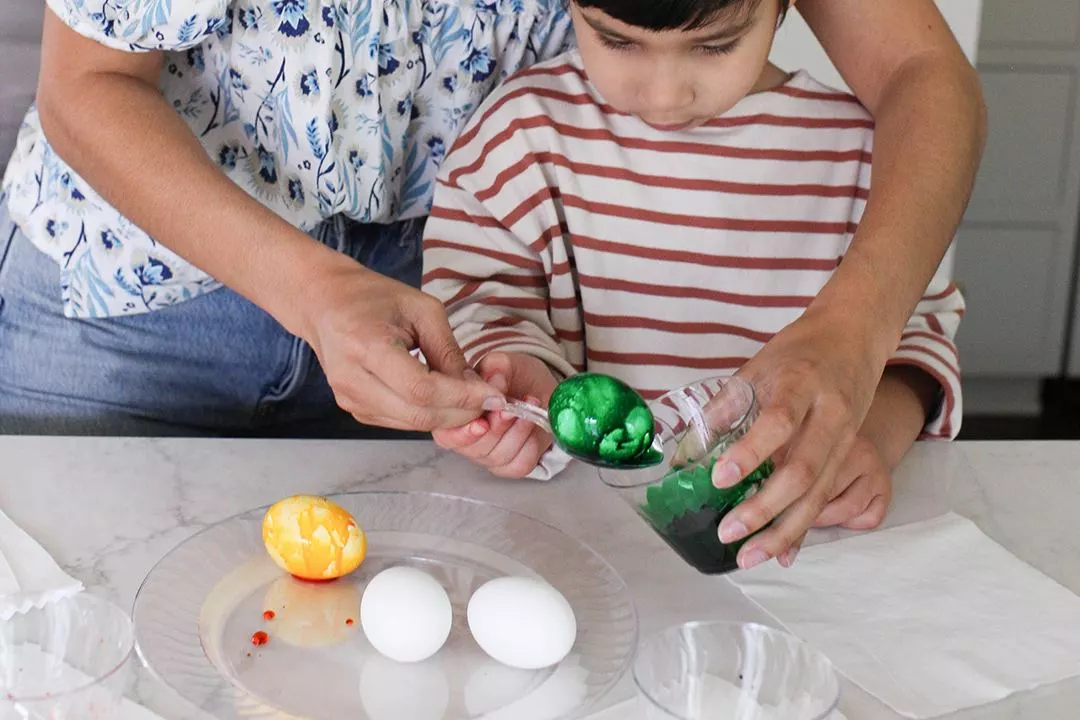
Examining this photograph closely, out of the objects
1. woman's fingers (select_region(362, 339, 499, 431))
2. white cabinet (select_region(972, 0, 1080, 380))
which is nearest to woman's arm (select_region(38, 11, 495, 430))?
woman's fingers (select_region(362, 339, 499, 431))

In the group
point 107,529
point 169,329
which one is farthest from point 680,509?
point 169,329

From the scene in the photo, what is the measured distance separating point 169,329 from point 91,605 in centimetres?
69

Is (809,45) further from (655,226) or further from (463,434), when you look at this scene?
(463,434)

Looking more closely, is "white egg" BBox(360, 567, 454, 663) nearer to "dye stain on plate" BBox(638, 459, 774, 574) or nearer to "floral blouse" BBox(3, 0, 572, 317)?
"dye stain on plate" BBox(638, 459, 774, 574)

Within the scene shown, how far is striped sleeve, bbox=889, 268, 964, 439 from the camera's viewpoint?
127 cm

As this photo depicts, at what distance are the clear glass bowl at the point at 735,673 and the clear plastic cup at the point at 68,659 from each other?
30cm

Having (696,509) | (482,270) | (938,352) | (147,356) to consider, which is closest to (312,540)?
(696,509)

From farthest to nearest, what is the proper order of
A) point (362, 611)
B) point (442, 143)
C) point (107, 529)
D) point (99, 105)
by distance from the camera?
1. point (442, 143)
2. point (99, 105)
3. point (107, 529)
4. point (362, 611)

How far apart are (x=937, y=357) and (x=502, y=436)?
49 centimetres

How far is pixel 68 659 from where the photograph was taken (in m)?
0.77

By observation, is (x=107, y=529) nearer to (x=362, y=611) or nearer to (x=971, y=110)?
(x=362, y=611)

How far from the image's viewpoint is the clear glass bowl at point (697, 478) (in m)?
0.85

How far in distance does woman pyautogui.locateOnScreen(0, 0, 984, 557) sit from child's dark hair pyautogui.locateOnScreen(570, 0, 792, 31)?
0.80 feet

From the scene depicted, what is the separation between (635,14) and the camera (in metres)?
1.06
